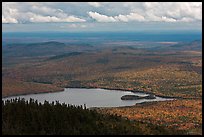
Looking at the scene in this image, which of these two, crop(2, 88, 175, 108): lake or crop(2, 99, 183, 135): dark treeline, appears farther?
crop(2, 88, 175, 108): lake

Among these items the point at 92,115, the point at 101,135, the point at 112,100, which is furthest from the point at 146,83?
the point at 101,135

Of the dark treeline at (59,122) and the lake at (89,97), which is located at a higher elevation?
the dark treeline at (59,122)

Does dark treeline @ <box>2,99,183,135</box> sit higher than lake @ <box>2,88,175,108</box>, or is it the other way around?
dark treeline @ <box>2,99,183,135</box>

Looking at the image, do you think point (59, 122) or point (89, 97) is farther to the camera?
point (89, 97)

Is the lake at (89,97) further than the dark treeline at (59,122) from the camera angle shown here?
Yes

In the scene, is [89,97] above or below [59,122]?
below
